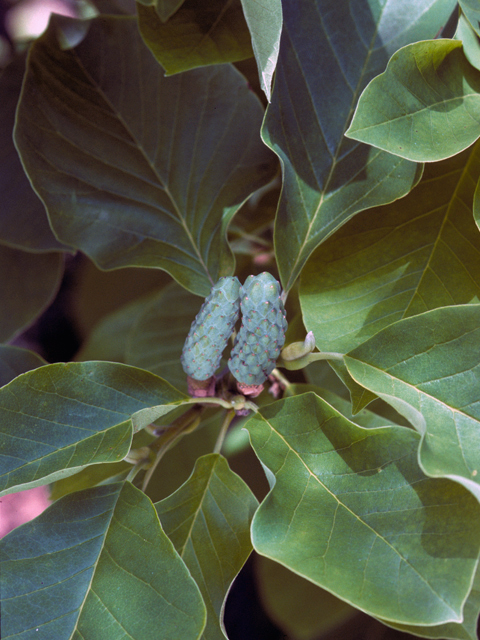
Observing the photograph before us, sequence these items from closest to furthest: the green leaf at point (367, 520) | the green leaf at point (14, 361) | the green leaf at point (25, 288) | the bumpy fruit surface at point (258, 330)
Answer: the green leaf at point (367, 520) < the bumpy fruit surface at point (258, 330) < the green leaf at point (14, 361) < the green leaf at point (25, 288)

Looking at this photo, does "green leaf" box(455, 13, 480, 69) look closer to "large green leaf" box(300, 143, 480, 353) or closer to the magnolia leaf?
"large green leaf" box(300, 143, 480, 353)

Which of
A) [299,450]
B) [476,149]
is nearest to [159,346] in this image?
[299,450]

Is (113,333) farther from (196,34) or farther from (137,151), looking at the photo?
(196,34)

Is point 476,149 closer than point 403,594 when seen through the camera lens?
No

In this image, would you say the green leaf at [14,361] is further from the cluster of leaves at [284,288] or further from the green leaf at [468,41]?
the green leaf at [468,41]

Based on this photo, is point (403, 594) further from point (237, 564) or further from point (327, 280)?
point (327, 280)

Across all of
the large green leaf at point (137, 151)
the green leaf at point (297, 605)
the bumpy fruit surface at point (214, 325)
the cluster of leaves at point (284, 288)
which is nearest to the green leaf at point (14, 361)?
the cluster of leaves at point (284, 288)
